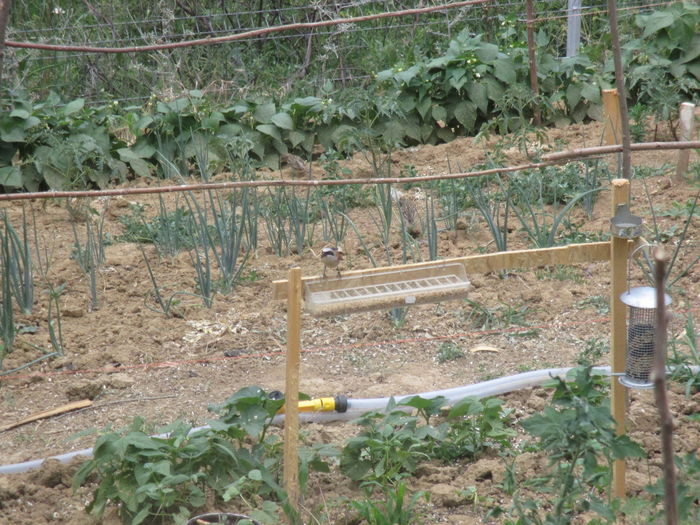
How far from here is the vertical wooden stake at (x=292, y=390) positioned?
245 centimetres

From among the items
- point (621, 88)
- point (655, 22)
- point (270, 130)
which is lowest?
point (270, 130)

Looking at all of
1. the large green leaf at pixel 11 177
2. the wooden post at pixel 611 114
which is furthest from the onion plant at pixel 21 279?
the wooden post at pixel 611 114

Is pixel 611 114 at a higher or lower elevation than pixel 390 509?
higher

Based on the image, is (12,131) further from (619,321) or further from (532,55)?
(619,321)

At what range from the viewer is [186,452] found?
105 inches

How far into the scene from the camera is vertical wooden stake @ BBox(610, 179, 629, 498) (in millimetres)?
2512

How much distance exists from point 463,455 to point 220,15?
21.4 ft

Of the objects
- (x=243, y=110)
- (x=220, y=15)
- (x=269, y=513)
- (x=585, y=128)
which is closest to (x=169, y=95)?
(x=243, y=110)

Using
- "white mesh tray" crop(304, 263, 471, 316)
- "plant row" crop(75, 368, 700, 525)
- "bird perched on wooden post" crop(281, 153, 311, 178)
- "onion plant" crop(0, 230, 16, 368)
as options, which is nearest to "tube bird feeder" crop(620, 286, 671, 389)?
"plant row" crop(75, 368, 700, 525)

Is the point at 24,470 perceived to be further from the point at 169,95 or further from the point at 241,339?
the point at 169,95

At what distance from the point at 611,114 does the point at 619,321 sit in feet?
9.34

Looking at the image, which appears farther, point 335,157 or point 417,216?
point 335,157

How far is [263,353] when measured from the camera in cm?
388

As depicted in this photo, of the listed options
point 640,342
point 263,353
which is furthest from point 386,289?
point 263,353
